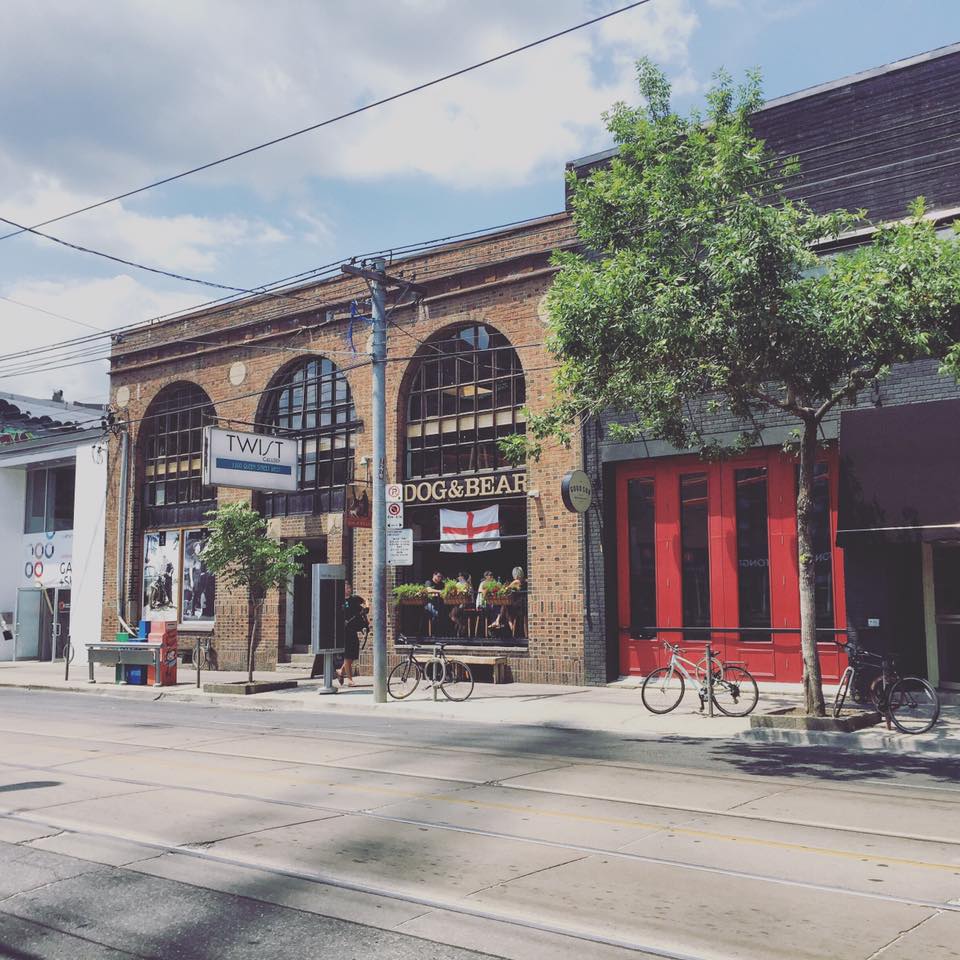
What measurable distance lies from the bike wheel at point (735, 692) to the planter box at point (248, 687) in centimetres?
895

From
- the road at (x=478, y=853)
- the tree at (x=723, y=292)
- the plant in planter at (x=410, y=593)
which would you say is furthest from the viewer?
the plant in planter at (x=410, y=593)

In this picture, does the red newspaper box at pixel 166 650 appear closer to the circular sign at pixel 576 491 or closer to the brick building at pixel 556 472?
the brick building at pixel 556 472

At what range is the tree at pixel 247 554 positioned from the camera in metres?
19.5

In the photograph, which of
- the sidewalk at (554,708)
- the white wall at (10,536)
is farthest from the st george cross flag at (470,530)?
the white wall at (10,536)

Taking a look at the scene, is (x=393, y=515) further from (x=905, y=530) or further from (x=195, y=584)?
(x=195, y=584)

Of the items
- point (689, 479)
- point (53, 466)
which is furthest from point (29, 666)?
point (689, 479)

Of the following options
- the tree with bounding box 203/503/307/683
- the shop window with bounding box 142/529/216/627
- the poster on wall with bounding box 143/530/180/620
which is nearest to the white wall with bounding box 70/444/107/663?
the poster on wall with bounding box 143/530/180/620

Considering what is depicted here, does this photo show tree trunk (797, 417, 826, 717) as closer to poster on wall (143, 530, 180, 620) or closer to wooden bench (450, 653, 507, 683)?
wooden bench (450, 653, 507, 683)

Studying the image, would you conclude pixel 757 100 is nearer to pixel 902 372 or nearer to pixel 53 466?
pixel 902 372

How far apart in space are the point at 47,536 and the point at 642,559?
70.2 feet

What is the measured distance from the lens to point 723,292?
11594mm

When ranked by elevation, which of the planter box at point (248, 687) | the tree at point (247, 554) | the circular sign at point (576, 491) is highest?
the circular sign at point (576, 491)

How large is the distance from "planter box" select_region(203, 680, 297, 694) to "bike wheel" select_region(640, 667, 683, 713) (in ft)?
27.0

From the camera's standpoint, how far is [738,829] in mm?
7242
